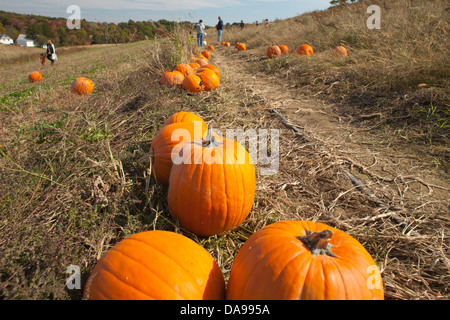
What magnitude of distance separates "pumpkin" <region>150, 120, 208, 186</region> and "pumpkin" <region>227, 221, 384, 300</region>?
134 cm

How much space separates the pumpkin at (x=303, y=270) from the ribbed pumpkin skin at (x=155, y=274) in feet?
0.51

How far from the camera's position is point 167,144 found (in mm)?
2443

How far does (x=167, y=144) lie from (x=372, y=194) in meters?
2.11

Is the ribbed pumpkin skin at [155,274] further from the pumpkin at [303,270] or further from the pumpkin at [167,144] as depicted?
the pumpkin at [167,144]

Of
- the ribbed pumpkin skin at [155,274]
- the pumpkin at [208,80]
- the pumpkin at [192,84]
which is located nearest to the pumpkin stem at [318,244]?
the ribbed pumpkin skin at [155,274]

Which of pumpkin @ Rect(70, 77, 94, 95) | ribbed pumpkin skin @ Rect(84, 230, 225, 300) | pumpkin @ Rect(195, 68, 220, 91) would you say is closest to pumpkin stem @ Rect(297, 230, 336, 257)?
ribbed pumpkin skin @ Rect(84, 230, 225, 300)

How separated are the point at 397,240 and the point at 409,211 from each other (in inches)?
17.5

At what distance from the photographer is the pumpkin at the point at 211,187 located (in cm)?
183

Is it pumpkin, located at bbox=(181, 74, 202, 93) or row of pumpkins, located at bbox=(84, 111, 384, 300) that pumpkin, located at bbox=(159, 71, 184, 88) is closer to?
pumpkin, located at bbox=(181, 74, 202, 93)

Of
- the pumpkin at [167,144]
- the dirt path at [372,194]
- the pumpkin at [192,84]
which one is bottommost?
the dirt path at [372,194]

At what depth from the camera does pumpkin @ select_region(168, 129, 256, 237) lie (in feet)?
6.00

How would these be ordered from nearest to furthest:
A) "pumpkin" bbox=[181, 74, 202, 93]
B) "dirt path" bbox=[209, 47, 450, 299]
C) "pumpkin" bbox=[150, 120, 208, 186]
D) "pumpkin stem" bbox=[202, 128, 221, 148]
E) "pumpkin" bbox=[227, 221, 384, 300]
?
"pumpkin" bbox=[227, 221, 384, 300] < "dirt path" bbox=[209, 47, 450, 299] < "pumpkin stem" bbox=[202, 128, 221, 148] < "pumpkin" bbox=[150, 120, 208, 186] < "pumpkin" bbox=[181, 74, 202, 93]

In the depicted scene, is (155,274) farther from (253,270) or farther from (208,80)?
(208,80)
